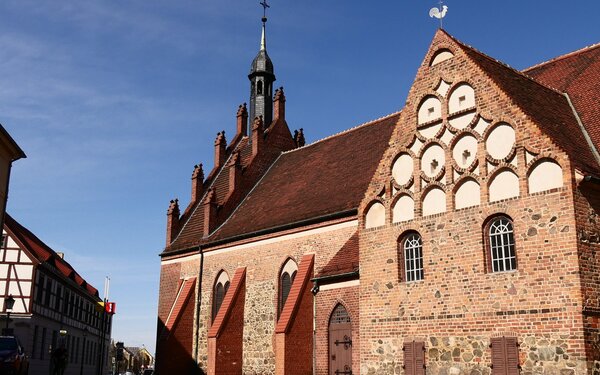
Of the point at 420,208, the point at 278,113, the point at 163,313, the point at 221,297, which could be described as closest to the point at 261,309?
the point at 221,297

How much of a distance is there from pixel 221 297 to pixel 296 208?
5.90m

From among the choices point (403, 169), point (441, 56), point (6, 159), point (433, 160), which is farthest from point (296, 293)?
point (6, 159)

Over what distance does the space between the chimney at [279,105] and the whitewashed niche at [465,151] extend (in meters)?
19.4

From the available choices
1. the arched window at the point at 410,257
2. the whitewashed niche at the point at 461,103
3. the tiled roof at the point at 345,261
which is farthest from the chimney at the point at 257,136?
the whitewashed niche at the point at 461,103

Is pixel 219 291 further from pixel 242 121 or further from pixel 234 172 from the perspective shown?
pixel 242 121

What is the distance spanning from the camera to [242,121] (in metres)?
36.3

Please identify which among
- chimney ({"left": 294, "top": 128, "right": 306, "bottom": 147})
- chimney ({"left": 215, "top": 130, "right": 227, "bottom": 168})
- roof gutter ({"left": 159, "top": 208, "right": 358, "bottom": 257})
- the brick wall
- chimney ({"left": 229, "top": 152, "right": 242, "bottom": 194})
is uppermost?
chimney ({"left": 294, "top": 128, "right": 306, "bottom": 147})

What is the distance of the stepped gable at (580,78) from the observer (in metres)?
16.7

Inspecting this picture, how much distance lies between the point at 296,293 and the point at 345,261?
281 cm

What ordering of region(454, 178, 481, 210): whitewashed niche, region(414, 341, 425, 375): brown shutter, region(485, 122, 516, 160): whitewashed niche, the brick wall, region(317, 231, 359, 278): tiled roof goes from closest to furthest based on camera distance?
region(485, 122, 516, 160): whitewashed niche
region(454, 178, 481, 210): whitewashed niche
region(414, 341, 425, 375): brown shutter
the brick wall
region(317, 231, 359, 278): tiled roof

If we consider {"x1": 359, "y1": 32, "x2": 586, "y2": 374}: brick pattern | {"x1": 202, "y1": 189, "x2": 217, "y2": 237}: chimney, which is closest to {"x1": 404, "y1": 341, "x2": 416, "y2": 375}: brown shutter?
{"x1": 359, "y1": 32, "x2": 586, "y2": 374}: brick pattern

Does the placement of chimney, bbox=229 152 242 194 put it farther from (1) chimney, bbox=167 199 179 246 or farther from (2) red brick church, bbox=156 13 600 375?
(2) red brick church, bbox=156 13 600 375

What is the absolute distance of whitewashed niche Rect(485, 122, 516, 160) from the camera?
1484 centimetres

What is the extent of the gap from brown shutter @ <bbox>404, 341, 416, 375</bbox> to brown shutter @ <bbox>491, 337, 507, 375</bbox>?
2.32m
